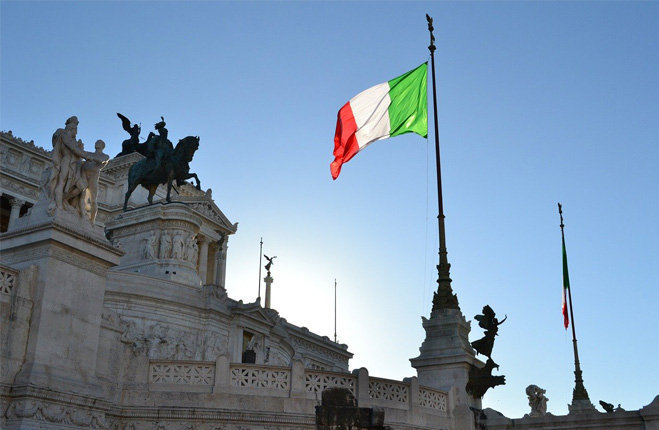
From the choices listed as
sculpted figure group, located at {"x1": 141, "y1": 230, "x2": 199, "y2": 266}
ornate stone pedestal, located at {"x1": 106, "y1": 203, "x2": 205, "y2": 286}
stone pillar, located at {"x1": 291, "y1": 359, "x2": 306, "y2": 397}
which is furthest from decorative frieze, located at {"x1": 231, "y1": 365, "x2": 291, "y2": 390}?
sculpted figure group, located at {"x1": 141, "y1": 230, "x2": 199, "y2": 266}

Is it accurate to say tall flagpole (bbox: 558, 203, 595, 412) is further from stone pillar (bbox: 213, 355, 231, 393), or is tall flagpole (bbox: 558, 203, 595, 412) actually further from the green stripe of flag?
stone pillar (bbox: 213, 355, 231, 393)

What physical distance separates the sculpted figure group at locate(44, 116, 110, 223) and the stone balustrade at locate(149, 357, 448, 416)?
11.9 ft

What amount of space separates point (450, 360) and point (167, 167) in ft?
106

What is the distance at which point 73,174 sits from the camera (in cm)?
1474

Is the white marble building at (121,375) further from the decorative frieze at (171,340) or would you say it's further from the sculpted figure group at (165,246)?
the sculpted figure group at (165,246)

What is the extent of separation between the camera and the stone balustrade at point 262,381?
1548 cm

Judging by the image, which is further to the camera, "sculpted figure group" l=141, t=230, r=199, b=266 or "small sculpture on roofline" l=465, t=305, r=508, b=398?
"sculpted figure group" l=141, t=230, r=199, b=266

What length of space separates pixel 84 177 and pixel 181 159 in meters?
32.7

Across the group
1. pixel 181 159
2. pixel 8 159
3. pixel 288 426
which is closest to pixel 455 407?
pixel 288 426

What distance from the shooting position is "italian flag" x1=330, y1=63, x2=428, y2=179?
74.2 ft

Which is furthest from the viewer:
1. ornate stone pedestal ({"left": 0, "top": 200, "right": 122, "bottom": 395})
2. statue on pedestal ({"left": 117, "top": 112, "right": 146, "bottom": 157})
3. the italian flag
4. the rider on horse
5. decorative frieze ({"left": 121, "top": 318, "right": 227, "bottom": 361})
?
statue on pedestal ({"left": 117, "top": 112, "right": 146, "bottom": 157})

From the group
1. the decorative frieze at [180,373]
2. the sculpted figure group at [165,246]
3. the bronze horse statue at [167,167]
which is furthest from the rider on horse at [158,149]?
the decorative frieze at [180,373]

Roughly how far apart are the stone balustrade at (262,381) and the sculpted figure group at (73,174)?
3.64m

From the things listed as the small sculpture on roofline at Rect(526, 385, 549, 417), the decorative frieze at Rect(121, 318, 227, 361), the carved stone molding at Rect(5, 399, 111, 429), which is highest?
the decorative frieze at Rect(121, 318, 227, 361)
